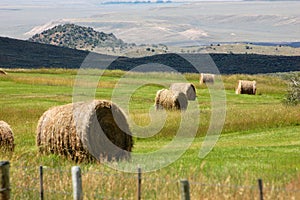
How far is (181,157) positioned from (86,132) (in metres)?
2.81

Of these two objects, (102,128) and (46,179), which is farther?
(102,128)

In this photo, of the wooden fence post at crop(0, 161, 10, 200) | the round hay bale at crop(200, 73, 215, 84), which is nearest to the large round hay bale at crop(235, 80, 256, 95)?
the round hay bale at crop(200, 73, 215, 84)

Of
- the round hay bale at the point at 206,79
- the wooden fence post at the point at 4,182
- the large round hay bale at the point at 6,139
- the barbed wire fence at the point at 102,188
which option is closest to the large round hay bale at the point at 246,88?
the round hay bale at the point at 206,79

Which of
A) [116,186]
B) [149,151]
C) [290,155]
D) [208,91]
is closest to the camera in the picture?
[116,186]

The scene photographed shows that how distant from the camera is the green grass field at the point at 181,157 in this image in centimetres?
1239

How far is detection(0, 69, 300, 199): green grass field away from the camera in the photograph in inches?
488

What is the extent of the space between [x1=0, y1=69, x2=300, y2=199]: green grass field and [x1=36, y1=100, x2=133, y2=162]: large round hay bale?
420mm

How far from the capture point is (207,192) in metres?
11.8

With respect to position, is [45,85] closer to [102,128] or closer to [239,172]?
[102,128]

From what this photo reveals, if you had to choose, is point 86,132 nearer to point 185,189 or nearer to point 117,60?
point 185,189

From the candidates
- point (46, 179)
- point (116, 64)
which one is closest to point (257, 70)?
point (116, 64)

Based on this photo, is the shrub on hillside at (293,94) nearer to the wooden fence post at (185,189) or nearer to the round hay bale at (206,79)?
the round hay bale at (206,79)

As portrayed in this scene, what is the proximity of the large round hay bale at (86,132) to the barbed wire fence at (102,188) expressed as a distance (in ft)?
12.8

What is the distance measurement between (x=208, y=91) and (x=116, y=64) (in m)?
74.0
